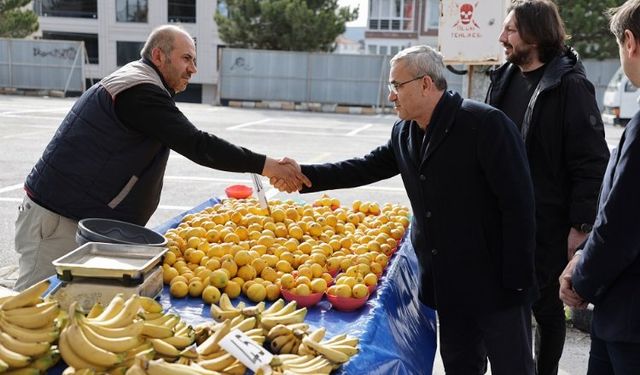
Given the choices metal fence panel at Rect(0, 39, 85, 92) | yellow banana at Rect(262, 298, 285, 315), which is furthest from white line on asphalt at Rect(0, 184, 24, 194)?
metal fence panel at Rect(0, 39, 85, 92)

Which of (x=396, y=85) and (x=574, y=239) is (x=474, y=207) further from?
(x=574, y=239)

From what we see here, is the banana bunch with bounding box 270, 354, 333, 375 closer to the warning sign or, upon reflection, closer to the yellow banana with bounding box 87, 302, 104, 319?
the yellow banana with bounding box 87, 302, 104, 319

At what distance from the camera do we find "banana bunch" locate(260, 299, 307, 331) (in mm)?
2727

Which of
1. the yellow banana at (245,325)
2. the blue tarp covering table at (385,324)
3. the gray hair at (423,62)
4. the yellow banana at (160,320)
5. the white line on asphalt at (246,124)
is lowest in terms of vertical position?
the white line on asphalt at (246,124)

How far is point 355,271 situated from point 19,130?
14.1 meters

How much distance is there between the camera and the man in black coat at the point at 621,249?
2215 millimetres

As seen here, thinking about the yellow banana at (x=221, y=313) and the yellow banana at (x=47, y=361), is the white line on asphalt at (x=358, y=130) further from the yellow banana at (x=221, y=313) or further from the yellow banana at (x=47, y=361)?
the yellow banana at (x=47, y=361)

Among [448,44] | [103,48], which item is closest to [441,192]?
[448,44]

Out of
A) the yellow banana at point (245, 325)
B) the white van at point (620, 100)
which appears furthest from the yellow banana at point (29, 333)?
the white van at point (620, 100)

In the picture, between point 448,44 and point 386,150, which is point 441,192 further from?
point 448,44

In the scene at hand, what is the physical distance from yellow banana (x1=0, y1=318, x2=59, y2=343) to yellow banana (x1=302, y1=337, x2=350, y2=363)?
0.96 metres

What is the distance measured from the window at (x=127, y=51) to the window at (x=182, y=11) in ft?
8.40

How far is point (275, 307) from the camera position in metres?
2.98

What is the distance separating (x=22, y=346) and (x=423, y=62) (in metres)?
2.05
